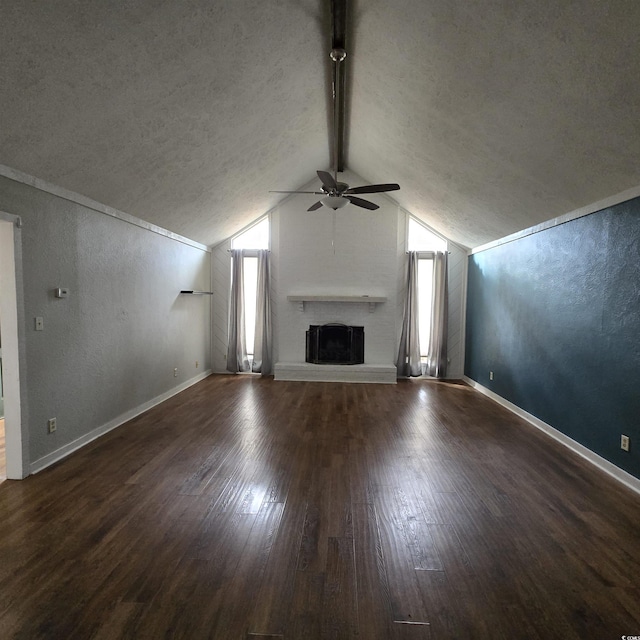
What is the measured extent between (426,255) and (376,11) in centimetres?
440

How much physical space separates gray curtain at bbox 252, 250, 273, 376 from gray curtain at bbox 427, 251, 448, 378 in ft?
9.76

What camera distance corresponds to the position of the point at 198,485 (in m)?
2.80

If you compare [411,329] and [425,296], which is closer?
[411,329]

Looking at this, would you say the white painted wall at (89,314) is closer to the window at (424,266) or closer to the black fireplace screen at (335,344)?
the black fireplace screen at (335,344)

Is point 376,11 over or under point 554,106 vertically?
over

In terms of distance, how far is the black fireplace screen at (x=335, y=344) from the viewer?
6.86 meters

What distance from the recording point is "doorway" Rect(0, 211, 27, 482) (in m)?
2.76

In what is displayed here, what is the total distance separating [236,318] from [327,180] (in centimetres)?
385

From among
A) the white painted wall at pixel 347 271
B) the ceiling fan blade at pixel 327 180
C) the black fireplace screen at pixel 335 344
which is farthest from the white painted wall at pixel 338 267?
the ceiling fan blade at pixel 327 180

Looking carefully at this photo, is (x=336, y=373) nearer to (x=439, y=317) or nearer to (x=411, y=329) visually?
(x=411, y=329)

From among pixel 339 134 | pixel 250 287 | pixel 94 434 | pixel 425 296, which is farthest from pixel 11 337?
pixel 425 296

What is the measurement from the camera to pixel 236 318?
22.9ft

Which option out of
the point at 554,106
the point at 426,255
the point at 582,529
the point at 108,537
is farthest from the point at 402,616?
the point at 426,255

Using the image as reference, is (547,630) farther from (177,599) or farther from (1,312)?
(1,312)
